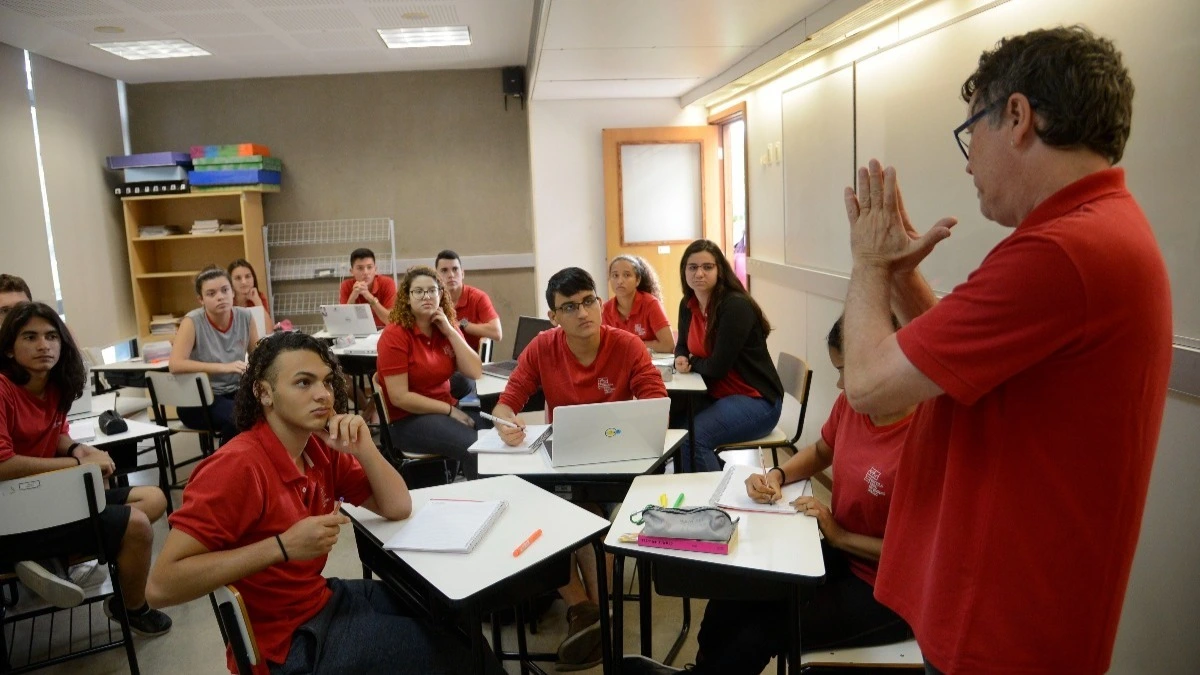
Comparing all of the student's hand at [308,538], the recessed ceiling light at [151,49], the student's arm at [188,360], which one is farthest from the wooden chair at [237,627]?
the recessed ceiling light at [151,49]

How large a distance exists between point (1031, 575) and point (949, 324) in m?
0.37

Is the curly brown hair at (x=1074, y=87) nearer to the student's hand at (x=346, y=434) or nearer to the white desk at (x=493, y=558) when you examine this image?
the white desk at (x=493, y=558)

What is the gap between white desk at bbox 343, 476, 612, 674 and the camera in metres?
1.83

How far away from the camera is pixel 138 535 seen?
2.90 metres

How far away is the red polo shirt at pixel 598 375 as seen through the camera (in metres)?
3.12

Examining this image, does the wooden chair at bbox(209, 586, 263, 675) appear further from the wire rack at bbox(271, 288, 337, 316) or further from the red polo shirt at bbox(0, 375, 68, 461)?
the wire rack at bbox(271, 288, 337, 316)

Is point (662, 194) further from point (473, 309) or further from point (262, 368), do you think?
point (262, 368)

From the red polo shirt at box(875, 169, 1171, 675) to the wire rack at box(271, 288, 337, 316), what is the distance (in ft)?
23.5

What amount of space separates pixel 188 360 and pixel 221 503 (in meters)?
3.17

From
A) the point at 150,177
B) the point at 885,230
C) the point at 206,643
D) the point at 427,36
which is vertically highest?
the point at 427,36

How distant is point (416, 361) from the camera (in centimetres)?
378

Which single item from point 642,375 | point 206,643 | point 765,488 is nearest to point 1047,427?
point 765,488

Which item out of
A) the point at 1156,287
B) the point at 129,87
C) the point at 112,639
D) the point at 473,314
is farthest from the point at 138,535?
the point at 129,87

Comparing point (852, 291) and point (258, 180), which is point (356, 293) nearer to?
point (258, 180)
